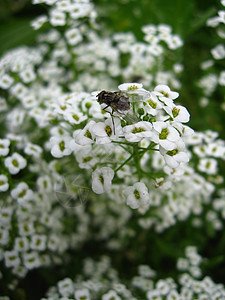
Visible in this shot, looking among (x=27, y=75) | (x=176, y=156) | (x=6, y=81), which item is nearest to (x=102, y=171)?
(x=176, y=156)

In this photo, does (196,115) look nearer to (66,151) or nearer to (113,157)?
(113,157)

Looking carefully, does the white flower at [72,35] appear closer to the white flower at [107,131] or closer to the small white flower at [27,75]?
the small white flower at [27,75]

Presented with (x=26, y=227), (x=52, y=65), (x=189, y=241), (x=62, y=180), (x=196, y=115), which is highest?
(x=52, y=65)

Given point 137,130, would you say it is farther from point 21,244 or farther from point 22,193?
point 21,244

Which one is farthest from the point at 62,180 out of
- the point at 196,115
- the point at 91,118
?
the point at 196,115

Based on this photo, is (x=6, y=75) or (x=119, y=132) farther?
(x=6, y=75)
